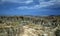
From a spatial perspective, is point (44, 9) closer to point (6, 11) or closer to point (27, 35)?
point (27, 35)

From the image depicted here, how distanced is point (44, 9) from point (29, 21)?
418mm

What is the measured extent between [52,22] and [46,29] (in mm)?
208

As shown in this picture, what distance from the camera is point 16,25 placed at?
2.35 metres

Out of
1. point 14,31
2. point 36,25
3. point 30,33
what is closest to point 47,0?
point 36,25

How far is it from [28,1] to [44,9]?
15.3 inches

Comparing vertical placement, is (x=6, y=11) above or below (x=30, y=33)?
above

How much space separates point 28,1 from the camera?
7.90 ft

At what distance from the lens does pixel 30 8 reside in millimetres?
2418

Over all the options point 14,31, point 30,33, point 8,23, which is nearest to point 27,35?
point 30,33

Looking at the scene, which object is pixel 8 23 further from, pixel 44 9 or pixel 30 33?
pixel 44 9

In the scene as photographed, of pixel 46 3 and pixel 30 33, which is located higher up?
pixel 46 3

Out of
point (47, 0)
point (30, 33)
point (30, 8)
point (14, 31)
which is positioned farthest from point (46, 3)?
point (14, 31)

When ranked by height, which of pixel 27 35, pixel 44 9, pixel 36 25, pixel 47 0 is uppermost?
pixel 47 0

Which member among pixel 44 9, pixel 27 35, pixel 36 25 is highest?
pixel 44 9
